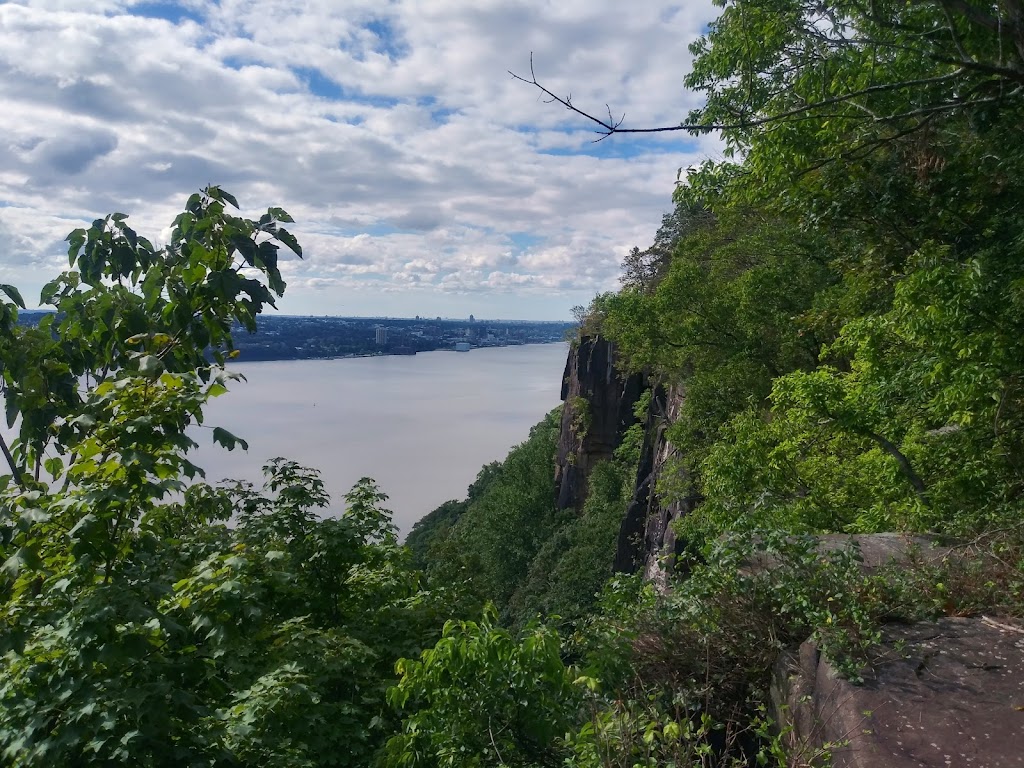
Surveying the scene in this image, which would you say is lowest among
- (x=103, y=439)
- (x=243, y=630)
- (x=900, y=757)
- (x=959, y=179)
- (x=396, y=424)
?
(x=396, y=424)

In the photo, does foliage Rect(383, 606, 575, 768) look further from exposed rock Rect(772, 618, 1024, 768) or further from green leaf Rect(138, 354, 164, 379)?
green leaf Rect(138, 354, 164, 379)

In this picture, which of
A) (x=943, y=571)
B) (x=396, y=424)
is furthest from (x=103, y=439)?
(x=396, y=424)

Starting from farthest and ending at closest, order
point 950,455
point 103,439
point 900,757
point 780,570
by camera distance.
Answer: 1. point 950,455
2. point 780,570
3. point 900,757
4. point 103,439

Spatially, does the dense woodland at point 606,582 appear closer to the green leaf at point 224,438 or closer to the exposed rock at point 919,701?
the green leaf at point 224,438

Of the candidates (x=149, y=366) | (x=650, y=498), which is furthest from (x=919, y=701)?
(x=650, y=498)

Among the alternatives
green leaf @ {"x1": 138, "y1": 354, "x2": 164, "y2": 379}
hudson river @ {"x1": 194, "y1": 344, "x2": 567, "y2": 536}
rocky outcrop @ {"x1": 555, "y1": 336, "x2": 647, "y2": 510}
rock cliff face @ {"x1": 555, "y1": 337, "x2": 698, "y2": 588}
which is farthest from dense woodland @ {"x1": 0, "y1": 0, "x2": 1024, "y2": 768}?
rocky outcrop @ {"x1": 555, "y1": 336, "x2": 647, "y2": 510}

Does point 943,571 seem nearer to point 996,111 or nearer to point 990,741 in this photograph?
point 990,741
